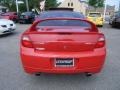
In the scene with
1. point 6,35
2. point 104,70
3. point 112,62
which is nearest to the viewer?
point 104,70

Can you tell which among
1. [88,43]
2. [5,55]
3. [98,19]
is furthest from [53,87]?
[98,19]

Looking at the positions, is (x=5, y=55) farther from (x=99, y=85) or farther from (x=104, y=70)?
(x=99, y=85)

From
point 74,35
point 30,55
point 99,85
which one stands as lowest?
point 99,85

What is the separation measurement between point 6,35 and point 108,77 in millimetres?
9074

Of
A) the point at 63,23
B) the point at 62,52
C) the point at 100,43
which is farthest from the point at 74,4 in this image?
the point at 62,52

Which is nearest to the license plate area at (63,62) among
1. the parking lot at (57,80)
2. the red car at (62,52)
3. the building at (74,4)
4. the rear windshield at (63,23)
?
the red car at (62,52)

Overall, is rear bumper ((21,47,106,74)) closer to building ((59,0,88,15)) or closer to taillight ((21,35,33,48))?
taillight ((21,35,33,48))

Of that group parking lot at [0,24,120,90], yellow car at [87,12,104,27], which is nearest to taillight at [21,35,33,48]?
parking lot at [0,24,120,90]

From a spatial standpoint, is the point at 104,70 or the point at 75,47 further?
the point at 104,70

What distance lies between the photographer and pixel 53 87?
4715mm

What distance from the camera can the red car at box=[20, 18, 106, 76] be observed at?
14.6ft

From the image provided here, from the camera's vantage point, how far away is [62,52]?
4.50m

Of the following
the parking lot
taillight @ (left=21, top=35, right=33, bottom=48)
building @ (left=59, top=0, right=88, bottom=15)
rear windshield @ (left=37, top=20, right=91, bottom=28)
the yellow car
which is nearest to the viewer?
taillight @ (left=21, top=35, right=33, bottom=48)

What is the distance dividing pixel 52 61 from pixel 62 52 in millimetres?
259
